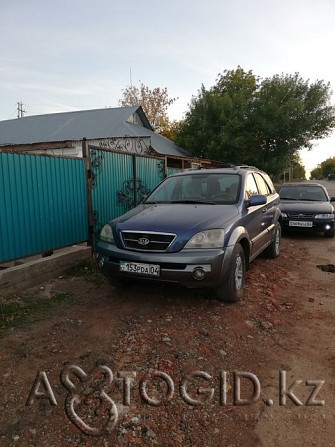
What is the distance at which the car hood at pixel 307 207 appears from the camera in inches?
334

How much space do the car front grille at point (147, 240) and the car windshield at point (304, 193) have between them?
24.3ft

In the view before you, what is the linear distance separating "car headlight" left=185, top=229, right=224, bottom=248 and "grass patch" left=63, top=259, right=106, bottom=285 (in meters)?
1.92

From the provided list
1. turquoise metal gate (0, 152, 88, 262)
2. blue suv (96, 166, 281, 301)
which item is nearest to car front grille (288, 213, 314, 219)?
blue suv (96, 166, 281, 301)

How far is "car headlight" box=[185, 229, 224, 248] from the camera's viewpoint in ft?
11.2

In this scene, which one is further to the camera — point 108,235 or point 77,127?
point 77,127

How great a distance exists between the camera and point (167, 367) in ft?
8.52

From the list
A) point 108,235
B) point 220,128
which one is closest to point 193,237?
point 108,235

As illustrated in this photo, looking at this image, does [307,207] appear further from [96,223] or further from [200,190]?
[96,223]

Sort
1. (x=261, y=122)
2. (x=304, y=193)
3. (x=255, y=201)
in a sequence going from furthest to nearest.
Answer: (x=261, y=122), (x=304, y=193), (x=255, y=201)

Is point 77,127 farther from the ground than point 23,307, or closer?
farther from the ground

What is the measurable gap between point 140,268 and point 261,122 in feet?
65.6

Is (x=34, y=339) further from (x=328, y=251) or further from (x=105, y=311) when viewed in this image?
(x=328, y=251)

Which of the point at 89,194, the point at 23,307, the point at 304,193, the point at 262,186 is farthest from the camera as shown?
the point at 304,193

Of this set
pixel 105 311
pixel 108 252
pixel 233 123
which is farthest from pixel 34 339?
pixel 233 123
